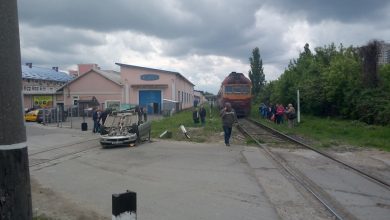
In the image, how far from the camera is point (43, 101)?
2208 inches

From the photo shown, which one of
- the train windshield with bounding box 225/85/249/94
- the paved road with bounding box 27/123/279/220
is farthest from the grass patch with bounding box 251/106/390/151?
the train windshield with bounding box 225/85/249/94

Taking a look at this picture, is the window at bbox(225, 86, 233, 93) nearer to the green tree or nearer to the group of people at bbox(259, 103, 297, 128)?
the group of people at bbox(259, 103, 297, 128)

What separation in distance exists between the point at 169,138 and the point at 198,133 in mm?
2101

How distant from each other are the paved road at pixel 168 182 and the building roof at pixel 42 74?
219 ft

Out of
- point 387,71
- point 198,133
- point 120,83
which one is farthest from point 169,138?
point 120,83

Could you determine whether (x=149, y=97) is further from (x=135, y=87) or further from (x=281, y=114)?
(x=281, y=114)

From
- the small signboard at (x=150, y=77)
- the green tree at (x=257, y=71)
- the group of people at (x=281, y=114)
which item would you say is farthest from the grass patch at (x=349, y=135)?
the green tree at (x=257, y=71)

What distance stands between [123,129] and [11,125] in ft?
52.7

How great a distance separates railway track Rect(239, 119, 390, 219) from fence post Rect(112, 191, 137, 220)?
408 cm

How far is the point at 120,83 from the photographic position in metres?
56.5

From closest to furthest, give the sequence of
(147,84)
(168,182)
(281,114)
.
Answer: (168,182) < (281,114) < (147,84)

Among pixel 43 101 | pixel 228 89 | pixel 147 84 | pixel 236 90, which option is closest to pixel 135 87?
pixel 147 84

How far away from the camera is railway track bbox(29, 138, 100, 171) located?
14.2 m

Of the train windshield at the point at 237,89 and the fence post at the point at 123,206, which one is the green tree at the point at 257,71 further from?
the fence post at the point at 123,206
